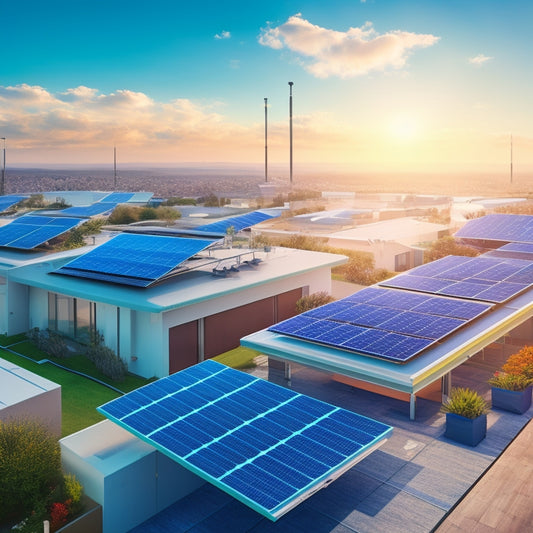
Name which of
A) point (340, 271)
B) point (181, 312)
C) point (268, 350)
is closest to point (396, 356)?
point (268, 350)

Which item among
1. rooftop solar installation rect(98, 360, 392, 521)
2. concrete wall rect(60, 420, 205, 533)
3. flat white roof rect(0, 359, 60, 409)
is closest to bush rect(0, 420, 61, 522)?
concrete wall rect(60, 420, 205, 533)

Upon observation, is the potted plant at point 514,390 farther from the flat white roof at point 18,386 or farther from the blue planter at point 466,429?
the flat white roof at point 18,386

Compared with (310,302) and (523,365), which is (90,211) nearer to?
(310,302)

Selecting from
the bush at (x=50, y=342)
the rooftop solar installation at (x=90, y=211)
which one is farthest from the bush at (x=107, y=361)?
the rooftop solar installation at (x=90, y=211)

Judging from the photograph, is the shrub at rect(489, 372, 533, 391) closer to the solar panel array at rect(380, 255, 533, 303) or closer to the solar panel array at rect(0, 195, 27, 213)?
the solar panel array at rect(380, 255, 533, 303)

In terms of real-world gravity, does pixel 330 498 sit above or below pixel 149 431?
below

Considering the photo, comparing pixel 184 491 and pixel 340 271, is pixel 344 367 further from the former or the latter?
pixel 340 271
